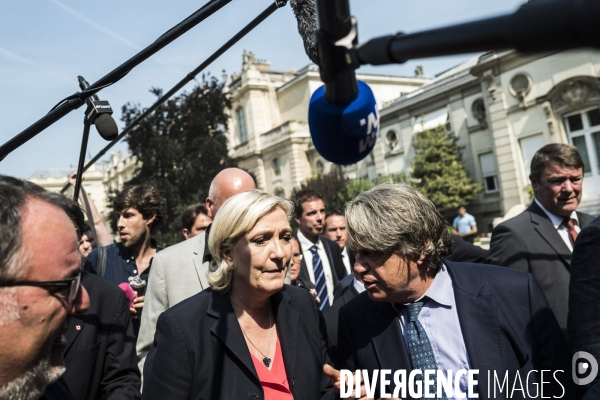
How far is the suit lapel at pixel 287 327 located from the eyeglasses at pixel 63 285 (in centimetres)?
131

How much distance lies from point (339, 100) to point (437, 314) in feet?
5.12

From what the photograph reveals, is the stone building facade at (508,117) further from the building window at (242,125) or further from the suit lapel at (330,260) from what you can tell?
the building window at (242,125)

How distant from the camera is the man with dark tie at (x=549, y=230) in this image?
3.58 metres

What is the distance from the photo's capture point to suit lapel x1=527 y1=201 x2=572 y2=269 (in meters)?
3.65

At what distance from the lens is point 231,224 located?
2781 millimetres

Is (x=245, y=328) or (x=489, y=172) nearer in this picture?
(x=245, y=328)

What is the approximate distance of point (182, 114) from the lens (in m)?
23.2

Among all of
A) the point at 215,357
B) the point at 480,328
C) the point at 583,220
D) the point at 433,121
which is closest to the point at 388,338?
the point at 480,328

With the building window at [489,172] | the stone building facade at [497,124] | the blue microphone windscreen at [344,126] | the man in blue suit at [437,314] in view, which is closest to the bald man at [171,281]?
the man in blue suit at [437,314]

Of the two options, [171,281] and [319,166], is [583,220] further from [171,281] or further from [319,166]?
[319,166]

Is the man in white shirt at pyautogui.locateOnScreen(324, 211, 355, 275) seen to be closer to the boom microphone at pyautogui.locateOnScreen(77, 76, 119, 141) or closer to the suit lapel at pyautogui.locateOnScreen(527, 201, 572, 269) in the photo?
the suit lapel at pyautogui.locateOnScreen(527, 201, 572, 269)

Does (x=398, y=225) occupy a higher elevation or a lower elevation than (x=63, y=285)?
higher

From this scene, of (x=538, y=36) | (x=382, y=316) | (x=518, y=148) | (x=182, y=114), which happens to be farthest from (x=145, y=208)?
(x=518, y=148)

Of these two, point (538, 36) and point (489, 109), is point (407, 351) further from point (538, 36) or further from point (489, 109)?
point (489, 109)
